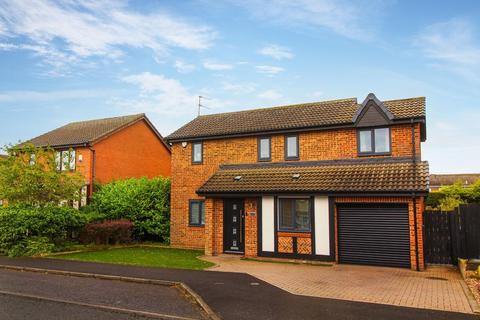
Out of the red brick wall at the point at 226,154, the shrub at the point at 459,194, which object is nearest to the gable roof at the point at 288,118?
the red brick wall at the point at 226,154

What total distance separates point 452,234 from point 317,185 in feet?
15.3

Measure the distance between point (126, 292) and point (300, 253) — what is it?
23.0ft

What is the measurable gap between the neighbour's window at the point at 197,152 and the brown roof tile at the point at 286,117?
1.71 feet

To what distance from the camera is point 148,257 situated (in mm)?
15750

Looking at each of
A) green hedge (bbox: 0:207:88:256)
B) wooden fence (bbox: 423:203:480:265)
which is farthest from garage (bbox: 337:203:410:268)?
green hedge (bbox: 0:207:88:256)

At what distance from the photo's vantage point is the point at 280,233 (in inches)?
598

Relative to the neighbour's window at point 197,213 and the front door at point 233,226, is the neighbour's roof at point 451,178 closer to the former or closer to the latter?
the neighbour's window at point 197,213

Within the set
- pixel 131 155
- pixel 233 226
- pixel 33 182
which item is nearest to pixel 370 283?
pixel 233 226

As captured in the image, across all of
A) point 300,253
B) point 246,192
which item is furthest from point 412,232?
point 246,192

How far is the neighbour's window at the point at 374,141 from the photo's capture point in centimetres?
1514

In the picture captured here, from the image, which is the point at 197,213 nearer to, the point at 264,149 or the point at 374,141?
the point at 264,149

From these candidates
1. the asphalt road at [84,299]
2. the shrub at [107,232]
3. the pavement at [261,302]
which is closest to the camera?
the pavement at [261,302]

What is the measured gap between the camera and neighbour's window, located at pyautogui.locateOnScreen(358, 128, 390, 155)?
15141 millimetres

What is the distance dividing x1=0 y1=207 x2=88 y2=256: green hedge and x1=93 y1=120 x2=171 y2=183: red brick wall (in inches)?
293
